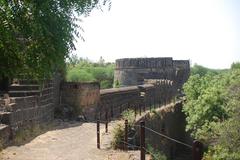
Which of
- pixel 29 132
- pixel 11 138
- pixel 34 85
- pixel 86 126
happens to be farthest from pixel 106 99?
pixel 11 138

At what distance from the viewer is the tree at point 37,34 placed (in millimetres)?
6641

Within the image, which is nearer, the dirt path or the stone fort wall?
the dirt path

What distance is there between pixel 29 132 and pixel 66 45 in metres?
5.93

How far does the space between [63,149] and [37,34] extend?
5.23 metres

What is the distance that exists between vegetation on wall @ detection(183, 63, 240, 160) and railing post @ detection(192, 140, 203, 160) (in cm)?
1228

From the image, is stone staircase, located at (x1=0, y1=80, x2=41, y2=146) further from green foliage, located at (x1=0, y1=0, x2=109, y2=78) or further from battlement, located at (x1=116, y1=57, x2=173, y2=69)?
battlement, located at (x1=116, y1=57, x2=173, y2=69)

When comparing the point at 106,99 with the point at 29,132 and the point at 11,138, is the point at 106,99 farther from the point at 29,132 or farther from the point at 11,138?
the point at 11,138

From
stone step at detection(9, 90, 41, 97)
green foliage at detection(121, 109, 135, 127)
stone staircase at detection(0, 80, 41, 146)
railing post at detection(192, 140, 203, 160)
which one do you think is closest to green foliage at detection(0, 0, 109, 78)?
railing post at detection(192, 140, 203, 160)

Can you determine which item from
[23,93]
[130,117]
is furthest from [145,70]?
[23,93]

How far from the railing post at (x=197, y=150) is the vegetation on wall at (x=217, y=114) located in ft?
40.3

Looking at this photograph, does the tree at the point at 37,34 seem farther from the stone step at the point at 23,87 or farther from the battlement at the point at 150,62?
the battlement at the point at 150,62

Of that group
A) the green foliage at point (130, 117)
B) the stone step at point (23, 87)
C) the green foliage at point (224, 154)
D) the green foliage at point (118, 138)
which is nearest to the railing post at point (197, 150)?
the green foliage at point (118, 138)

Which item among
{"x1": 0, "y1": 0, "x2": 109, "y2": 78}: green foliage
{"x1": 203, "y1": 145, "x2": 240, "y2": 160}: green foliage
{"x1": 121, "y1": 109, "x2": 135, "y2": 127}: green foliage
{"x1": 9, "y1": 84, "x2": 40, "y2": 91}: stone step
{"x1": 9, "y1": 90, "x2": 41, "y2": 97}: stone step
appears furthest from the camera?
{"x1": 203, "y1": 145, "x2": 240, "y2": 160}: green foliage

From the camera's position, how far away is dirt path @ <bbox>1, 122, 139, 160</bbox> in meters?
10.2
